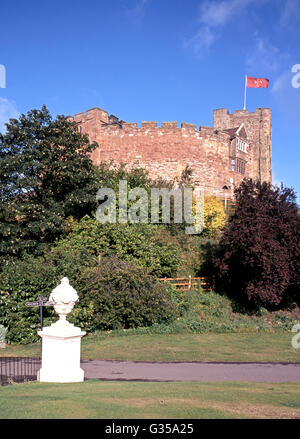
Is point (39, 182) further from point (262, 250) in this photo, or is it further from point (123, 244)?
point (262, 250)

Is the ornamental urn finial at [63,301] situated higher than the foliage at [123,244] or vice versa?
the foliage at [123,244]

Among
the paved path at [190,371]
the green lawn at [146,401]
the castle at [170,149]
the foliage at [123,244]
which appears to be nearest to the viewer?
the green lawn at [146,401]

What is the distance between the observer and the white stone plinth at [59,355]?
9141 millimetres

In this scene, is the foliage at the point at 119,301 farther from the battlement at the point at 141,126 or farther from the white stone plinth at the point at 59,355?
the battlement at the point at 141,126

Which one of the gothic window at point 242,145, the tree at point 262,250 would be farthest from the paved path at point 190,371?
the gothic window at point 242,145

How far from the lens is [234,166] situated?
139 ft

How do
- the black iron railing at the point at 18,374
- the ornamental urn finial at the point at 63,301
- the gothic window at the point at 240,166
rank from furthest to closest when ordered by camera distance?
the gothic window at the point at 240,166 < the black iron railing at the point at 18,374 < the ornamental urn finial at the point at 63,301

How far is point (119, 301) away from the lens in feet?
60.3

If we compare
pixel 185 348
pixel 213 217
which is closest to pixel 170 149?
pixel 213 217

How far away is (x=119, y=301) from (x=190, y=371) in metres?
7.11

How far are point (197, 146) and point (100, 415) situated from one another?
34285 millimetres

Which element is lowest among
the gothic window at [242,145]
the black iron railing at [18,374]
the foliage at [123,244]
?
the black iron railing at [18,374]

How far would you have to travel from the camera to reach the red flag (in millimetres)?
45719

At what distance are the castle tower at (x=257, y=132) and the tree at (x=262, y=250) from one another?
24312 mm
